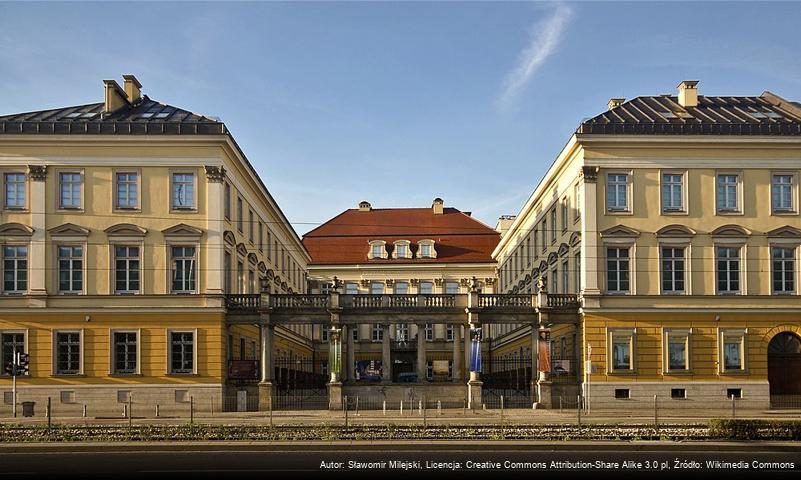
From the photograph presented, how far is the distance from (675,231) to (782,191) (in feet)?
19.8

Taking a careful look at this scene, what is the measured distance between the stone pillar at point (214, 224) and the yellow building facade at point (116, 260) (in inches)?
2.0

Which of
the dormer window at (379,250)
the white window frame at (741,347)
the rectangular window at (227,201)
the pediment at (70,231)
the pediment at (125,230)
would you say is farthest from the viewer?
the dormer window at (379,250)

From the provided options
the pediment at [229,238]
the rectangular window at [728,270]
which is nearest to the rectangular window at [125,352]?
the pediment at [229,238]

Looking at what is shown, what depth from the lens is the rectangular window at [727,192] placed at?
161 ft

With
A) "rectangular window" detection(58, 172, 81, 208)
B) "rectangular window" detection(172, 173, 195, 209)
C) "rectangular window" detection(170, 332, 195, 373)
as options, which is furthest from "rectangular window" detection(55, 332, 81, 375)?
"rectangular window" detection(172, 173, 195, 209)

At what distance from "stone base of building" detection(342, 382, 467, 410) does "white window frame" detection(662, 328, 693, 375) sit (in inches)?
401

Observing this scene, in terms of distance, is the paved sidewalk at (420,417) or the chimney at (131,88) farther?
the chimney at (131,88)

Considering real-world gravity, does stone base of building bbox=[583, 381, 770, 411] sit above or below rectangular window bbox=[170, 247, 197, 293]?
below

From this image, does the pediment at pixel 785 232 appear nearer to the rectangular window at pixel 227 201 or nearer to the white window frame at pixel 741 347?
the white window frame at pixel 741 347

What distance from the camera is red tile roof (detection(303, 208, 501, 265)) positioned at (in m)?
99.8

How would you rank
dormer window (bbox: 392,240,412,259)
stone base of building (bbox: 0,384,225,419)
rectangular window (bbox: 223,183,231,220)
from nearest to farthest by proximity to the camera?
stone base of building (bbox: 0,384,225,419) → rectangular window (bbox: 223,183,231,220) → dormer window (bbox: 392,240,412,259)

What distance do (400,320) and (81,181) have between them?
58.4ft

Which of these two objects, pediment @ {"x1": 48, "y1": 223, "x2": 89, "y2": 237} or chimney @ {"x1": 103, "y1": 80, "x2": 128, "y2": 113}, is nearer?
pediment @ {"x1": 48, "y1": 223, "x2": 89, "y2": 237}

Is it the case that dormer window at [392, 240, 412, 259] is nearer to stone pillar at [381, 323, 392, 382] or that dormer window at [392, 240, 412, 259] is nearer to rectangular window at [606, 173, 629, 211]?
stone pillar at [381, 323, 392, 382]
